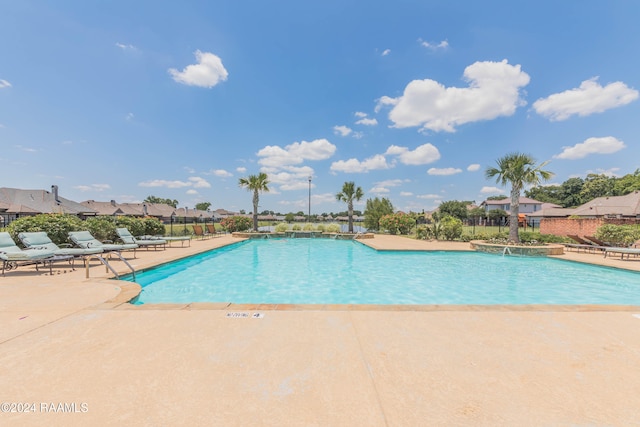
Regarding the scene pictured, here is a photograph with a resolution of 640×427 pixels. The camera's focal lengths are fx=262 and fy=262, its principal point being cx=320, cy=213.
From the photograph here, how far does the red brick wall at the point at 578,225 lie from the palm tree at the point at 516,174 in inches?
236

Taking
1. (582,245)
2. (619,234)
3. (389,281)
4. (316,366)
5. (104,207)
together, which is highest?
(104,207)

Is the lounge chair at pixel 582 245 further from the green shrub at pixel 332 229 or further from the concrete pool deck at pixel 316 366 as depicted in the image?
the green shrub at pixel 332 229

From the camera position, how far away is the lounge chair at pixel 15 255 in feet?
20.8

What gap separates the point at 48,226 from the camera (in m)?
8.59

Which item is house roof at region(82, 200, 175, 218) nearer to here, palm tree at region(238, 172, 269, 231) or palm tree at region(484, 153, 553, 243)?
palm tree at region(238, 172, 269, 231)

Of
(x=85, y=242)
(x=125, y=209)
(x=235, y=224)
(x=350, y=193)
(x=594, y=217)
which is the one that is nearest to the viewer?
(x=85, y=242)

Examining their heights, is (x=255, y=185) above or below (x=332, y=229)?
above

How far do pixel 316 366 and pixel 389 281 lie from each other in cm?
621

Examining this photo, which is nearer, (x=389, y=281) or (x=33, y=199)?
(x=389, y=281)

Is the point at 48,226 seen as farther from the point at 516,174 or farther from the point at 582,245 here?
the point at 582,245

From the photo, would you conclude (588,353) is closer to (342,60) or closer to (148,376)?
(148,376)

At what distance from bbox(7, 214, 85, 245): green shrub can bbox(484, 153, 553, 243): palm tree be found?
60.3 ft

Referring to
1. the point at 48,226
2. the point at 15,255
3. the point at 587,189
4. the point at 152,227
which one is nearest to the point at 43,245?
the point at 15,255

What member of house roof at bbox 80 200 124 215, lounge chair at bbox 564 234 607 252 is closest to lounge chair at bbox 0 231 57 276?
lounge chair at bbox 564 234 607 252
